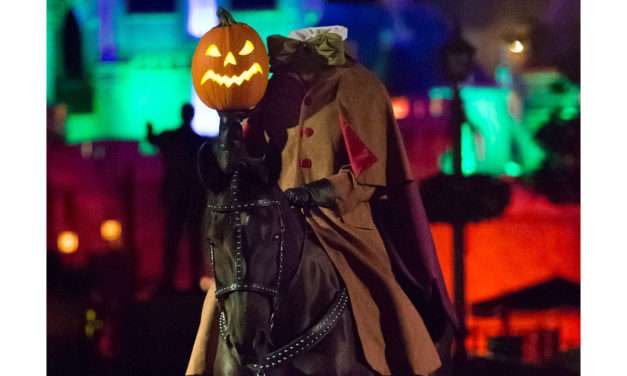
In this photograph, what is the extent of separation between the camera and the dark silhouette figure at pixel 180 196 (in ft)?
17.2

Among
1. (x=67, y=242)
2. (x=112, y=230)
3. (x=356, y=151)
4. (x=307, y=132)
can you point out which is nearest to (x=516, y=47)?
→ (x=356, y=151)

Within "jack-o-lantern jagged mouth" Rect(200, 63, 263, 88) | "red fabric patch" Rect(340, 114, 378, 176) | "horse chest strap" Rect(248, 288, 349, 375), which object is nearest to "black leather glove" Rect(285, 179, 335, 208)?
"red fabric patch" Rect(340, 114, 378, 176)

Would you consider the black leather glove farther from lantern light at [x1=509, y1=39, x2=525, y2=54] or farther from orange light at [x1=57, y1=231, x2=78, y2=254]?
orange light at [x1=57, y1=231, x2=78, y2=254]

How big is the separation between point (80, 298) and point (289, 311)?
177 cm

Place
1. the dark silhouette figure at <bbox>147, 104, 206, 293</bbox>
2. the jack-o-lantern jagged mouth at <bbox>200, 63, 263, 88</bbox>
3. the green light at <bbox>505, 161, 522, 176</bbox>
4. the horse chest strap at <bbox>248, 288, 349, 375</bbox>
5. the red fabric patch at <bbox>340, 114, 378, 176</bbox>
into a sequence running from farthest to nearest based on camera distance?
the dark silhouette figure at <bbox>147, 104, 206, 293</bbox>
the green light at <bbox>505, 161, 522, 176</bbox>
the red fabric patch at <bbox>340, 114, 378, 176</bbox>
the jack-o-lantern jagged mouth at <bbox>200, 63, 263, 88</bbox>
the horse chest strap at <bbox>248, 288, 349, 375</bbox>

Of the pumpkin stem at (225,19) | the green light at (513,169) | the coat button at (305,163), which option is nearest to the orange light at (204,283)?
the coat button at (305,163)

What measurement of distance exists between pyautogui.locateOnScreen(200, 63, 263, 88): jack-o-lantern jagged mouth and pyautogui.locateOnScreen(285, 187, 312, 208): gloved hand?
1.87 feet

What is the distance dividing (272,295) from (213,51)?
1215 mm

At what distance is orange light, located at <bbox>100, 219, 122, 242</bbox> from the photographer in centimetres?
539

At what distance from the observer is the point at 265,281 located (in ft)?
12.6

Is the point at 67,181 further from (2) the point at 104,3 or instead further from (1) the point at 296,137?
(1) the point at 296,137

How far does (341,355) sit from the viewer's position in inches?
168

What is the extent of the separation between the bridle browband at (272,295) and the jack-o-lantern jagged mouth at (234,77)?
71cm

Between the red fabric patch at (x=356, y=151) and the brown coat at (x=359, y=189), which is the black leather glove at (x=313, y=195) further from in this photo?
the red fabric patch at (x=356, y=151)
